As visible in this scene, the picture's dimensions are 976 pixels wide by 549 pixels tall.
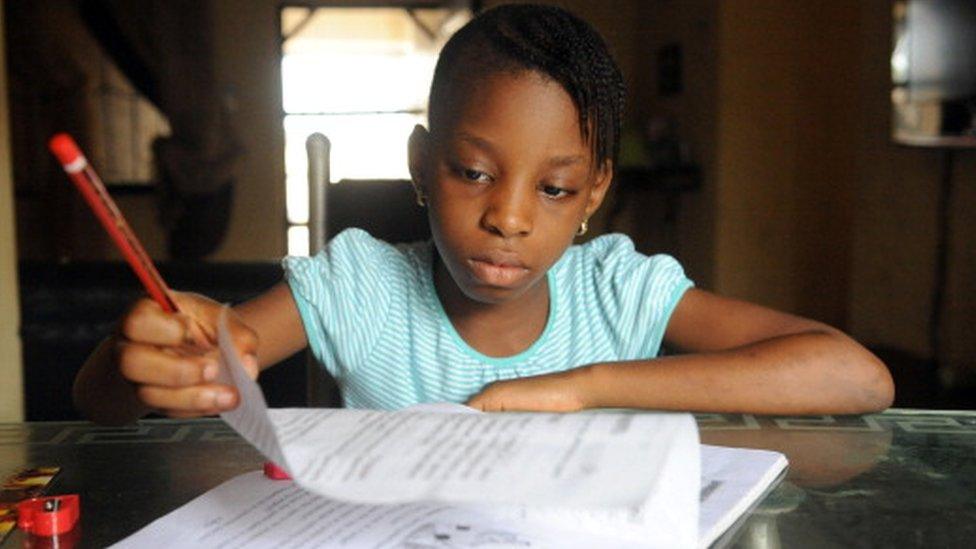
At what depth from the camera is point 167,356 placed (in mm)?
600

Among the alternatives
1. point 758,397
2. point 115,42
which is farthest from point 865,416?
point 115,42

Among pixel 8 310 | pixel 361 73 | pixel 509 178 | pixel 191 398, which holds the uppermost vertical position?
pixel 361 73

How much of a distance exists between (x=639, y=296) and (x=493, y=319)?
151mm

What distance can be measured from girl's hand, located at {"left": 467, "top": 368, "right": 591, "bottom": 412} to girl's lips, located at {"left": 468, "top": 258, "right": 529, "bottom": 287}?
91mm

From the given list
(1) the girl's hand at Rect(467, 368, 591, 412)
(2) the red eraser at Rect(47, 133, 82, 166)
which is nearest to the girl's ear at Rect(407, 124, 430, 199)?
(1) the girl's hand at Rect(467, 368, 591, 412)

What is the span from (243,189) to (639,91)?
2.23m

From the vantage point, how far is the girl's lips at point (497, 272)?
34.5 inches

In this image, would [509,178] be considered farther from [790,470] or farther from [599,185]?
[790,470]

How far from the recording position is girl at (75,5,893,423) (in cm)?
84

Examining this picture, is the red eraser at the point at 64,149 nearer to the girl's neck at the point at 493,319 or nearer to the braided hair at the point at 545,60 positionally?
the braided hair at the point at 545,60

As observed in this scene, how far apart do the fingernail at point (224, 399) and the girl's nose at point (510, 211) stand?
34 centimetres

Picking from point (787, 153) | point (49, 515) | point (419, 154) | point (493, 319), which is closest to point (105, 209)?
point (49, 515)

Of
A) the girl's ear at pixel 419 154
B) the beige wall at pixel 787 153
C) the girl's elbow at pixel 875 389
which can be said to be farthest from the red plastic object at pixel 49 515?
the beige wall at pixel 787 153

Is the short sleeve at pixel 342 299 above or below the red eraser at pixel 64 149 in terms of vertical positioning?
below
